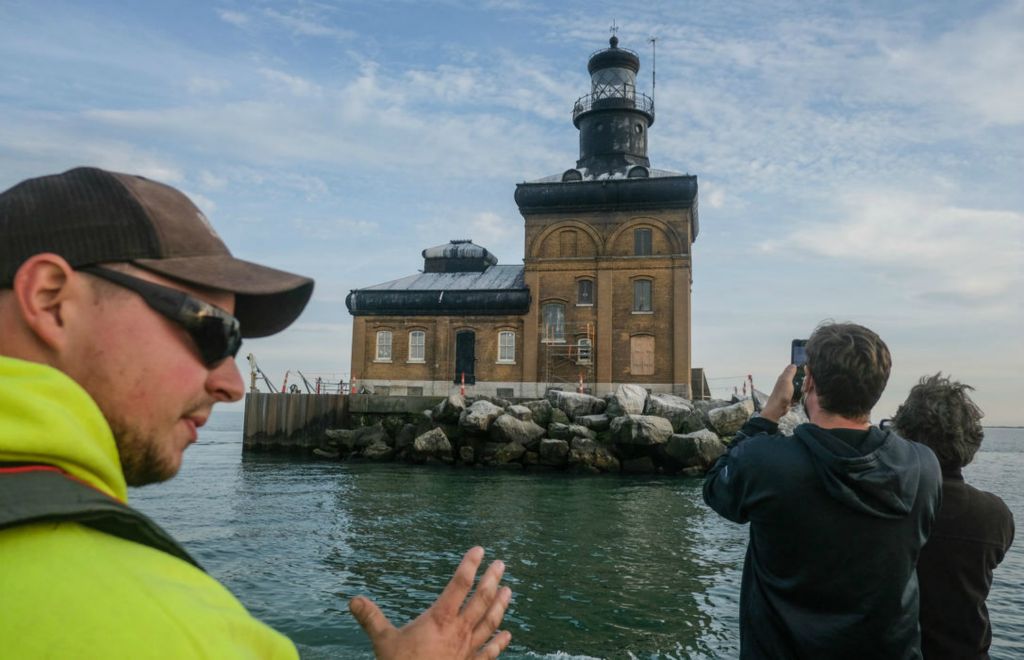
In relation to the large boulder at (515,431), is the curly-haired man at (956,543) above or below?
above

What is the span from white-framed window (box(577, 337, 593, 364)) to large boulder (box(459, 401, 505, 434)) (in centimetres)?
724

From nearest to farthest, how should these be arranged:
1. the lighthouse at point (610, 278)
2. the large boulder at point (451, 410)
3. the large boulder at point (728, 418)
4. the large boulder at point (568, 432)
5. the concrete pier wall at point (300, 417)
Answer: the large boulder at point (568, 432), the large boulder at point (728, 418), the large boulder at point (451, 410), the concrete pier wall at point (300, 417), the lighthouse at point (610, 278)

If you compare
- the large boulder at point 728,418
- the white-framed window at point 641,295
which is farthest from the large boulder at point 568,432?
the white-framed window at point 641,295

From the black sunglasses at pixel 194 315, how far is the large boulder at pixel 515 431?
2484 centimetres

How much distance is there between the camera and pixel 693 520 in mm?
15156

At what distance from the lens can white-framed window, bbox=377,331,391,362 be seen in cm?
Answer: 3588

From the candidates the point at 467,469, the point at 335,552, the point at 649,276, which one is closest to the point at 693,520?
the point at 335,552

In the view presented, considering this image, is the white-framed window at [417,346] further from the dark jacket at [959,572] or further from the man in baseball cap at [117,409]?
the man in baseball cap at [117,409]

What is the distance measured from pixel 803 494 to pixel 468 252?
125ft

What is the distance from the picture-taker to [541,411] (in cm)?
2739

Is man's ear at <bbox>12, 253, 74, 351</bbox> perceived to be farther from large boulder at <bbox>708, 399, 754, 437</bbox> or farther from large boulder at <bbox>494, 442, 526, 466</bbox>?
large boulder at <bbox>708, 399, 754, 437</bbox>

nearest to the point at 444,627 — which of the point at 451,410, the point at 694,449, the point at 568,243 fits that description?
the point at 694,449

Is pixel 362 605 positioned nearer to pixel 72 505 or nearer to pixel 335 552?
pixel 72 505

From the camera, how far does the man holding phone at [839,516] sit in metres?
2.82
